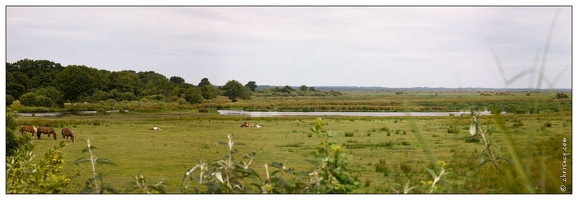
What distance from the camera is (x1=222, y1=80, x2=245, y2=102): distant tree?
290 inches

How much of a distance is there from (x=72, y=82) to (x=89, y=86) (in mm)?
350

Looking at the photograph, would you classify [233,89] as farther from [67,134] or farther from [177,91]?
[67,134]

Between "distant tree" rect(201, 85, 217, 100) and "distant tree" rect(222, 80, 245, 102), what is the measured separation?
0.65ft

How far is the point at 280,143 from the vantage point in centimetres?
898

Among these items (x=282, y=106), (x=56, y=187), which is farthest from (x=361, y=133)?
(x=56, y=187)

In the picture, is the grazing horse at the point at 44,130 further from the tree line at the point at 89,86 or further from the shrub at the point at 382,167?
the shrub at the point at 382,167

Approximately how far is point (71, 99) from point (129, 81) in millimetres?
714

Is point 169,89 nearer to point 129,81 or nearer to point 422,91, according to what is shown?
point 129,81

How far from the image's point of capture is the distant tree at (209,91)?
7.15 meters

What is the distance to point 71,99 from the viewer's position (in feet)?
20.8

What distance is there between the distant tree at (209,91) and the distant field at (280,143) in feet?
1.24

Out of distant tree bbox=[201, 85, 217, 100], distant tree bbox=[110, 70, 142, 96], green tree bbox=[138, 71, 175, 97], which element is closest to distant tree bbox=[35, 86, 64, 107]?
distant tree bbox=[110, 70, 142, 96]

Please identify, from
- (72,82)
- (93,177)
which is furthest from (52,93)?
(93,177)
